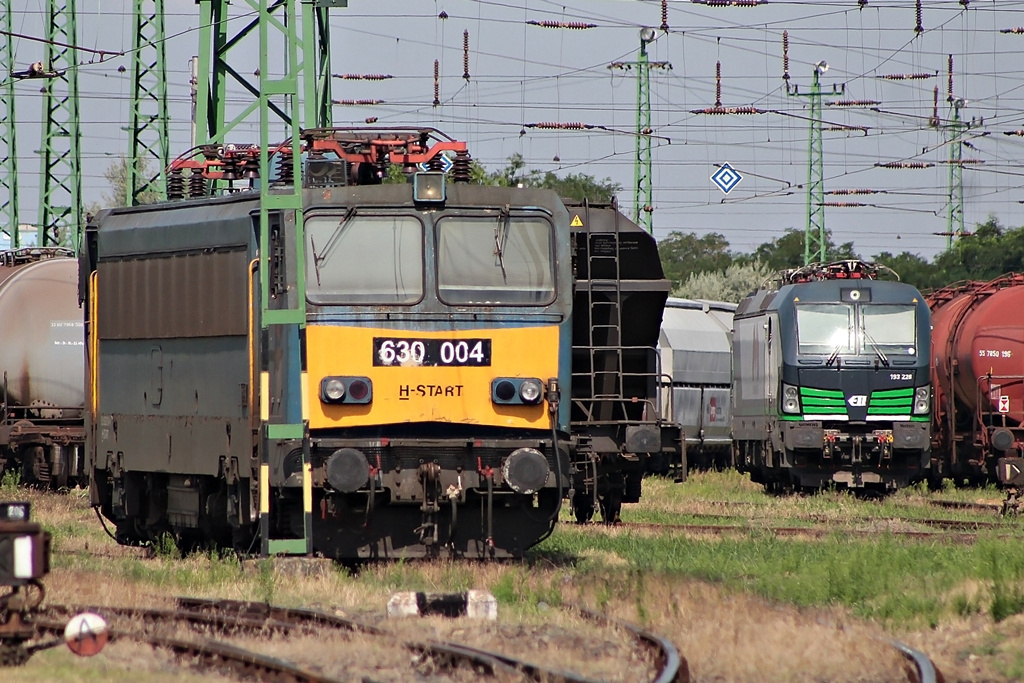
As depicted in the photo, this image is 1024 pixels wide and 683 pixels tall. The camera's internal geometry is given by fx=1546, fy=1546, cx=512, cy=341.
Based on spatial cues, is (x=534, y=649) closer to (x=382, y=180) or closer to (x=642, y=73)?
(x=382, y=180)

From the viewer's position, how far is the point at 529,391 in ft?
39.9

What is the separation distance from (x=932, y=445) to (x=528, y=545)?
14378 mm

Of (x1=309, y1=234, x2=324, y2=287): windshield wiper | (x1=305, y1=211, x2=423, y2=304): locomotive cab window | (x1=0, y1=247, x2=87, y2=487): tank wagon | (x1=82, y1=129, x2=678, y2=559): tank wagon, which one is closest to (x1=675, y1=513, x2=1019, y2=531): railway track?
(x1=82, y1=129, x2=678, y2=559): tank wagon

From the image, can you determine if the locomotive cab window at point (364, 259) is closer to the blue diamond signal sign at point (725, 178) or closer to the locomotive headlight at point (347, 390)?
the locomotive headlight at point (347, 390)

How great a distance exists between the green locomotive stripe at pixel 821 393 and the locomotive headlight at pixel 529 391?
11609mm

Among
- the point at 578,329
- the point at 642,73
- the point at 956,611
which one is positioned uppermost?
the point at 642,73

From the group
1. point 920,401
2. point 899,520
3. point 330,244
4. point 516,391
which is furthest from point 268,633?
point 920,401

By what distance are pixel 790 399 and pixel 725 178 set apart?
16.4 m

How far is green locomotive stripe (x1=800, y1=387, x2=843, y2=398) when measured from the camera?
2294 cm

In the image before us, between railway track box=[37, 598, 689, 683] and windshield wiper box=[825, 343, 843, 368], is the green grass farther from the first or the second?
windshield wiper box=[825, 343, 843, 368]

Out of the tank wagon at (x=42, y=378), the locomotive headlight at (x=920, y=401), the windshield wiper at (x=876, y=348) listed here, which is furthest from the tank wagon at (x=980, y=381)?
the tank wagon at (x=42, y=378)

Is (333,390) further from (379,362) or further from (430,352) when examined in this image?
(430,352)

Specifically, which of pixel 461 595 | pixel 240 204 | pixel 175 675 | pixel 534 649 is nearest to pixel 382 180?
pixel 240 204

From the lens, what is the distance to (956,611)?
10.8 meters
